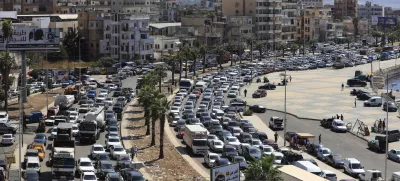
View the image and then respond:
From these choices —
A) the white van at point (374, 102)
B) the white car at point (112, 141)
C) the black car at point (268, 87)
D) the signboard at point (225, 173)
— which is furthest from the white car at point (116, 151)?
the black car at point (268, 87)

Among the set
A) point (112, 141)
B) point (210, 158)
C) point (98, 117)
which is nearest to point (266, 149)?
point (210, 158)

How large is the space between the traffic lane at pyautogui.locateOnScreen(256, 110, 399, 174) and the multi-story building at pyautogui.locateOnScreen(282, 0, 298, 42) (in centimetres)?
7820

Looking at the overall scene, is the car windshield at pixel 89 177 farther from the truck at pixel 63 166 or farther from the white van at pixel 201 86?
the white van at pixel 201 86

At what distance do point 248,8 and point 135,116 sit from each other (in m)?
78.5

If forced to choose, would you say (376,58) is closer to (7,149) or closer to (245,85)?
(245,85)

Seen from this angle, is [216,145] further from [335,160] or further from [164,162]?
[335,160]

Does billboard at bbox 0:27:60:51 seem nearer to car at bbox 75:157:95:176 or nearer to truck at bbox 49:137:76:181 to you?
car at bbox 75:157:95:176

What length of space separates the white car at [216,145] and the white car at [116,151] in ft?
17.4

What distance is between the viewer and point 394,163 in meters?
44.7

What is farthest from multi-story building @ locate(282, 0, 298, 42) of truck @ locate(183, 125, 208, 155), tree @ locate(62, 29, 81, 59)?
truck @ locate(183, 125, 208, 155)

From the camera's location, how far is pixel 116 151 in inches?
1682

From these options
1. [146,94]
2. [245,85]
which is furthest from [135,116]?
[245,85]

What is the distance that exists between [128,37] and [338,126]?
50481mm

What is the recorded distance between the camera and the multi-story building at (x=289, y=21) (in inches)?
5576
